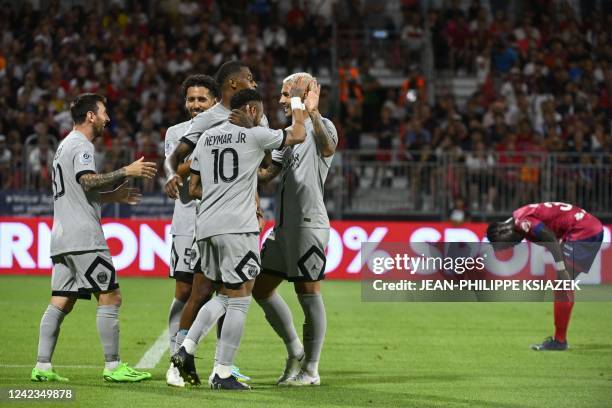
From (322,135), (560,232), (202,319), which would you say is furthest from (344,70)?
(202,319)

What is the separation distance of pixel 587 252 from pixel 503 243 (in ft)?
2.83

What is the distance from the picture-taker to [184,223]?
9414mm

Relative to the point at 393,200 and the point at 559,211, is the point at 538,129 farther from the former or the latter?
the point at 559,211

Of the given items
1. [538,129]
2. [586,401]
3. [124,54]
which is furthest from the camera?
[124,54]

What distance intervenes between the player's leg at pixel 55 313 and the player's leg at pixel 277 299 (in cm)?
143

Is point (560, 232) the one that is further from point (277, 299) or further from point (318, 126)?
point (318, 126)

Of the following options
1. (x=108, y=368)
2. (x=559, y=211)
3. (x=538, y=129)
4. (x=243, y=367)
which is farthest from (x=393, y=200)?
(x=108, y=368)

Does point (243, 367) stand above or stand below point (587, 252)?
below

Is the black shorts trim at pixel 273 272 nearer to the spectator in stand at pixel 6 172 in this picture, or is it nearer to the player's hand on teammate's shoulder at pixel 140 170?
the player's hand on teammate's shoulder at pixel 140 170

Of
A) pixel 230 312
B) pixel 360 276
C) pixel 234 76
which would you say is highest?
pixel 234 76

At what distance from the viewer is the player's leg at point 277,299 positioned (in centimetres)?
902

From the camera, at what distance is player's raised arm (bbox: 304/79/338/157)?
8.71 m

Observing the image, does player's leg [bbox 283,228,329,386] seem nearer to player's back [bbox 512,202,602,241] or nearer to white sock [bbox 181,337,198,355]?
white sock [bbox 181,337,198,355]

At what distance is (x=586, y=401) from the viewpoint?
8.23 metres
